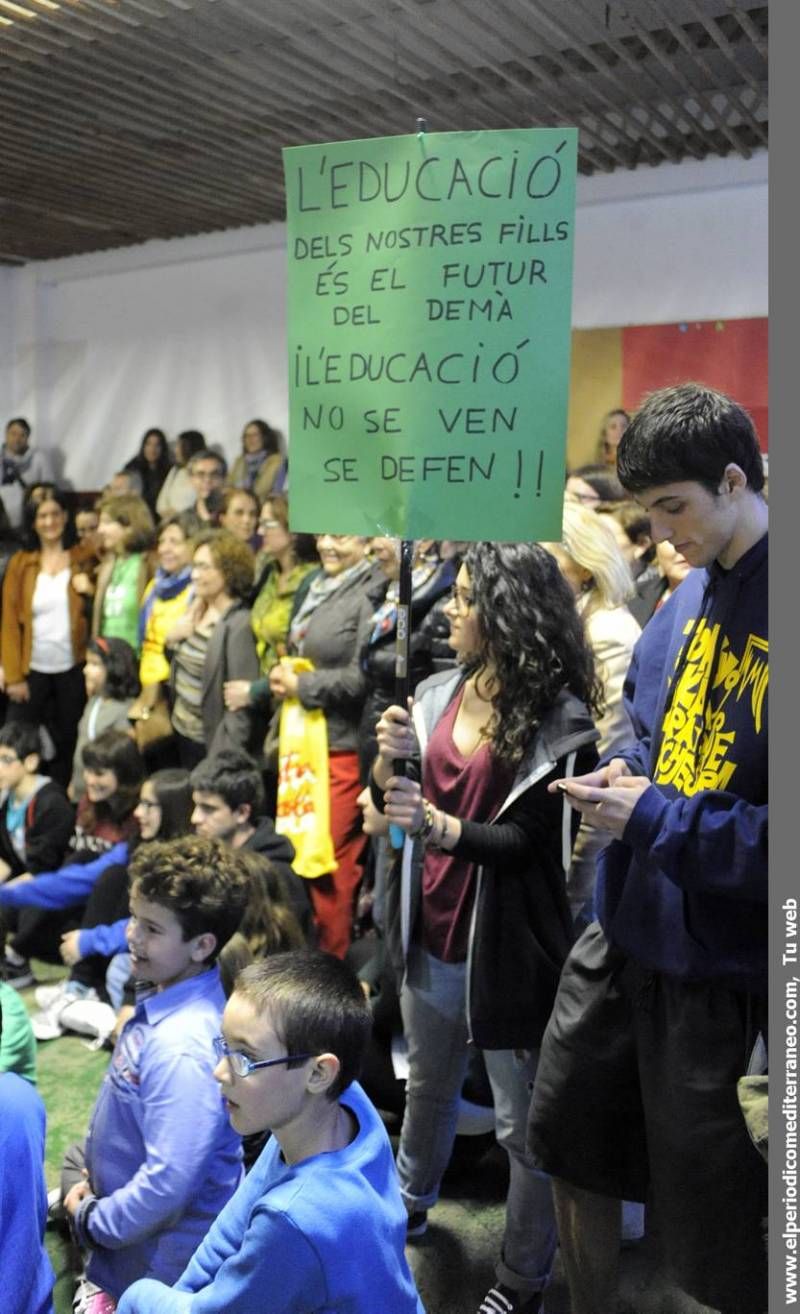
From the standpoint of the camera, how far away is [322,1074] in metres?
1.61

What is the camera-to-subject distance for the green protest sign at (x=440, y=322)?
6.08 ft

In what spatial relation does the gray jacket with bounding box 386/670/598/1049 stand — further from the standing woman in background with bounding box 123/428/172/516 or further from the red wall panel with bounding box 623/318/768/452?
the standing woman in background with bounding box 123/428/172/516

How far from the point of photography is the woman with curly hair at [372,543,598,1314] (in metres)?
2.27

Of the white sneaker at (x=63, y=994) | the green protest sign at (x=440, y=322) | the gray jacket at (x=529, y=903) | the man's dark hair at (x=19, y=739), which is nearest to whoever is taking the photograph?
the green protest sign at (x=440, y=322)

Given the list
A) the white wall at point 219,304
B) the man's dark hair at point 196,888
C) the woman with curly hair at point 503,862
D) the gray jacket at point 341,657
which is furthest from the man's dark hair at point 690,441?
the white wall at point 219,304

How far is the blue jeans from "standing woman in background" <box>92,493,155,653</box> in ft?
11.5

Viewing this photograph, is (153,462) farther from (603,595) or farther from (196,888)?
(196,888)

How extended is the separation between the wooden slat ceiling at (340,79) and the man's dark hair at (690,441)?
9.26ft

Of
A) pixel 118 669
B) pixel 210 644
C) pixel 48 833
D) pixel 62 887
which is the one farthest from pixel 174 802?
pixel 118 669

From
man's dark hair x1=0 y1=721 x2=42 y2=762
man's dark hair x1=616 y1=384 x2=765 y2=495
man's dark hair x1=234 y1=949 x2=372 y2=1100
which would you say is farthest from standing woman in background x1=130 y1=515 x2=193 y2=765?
man's dark hair x1=616 y1=384 x2=765 y2=495

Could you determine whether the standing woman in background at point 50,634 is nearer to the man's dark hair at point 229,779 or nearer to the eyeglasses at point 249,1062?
the man's dark hair at point 229,779
